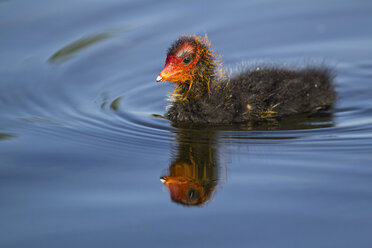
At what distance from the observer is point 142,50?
8898 mm

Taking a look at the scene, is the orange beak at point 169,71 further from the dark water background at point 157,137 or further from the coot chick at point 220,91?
the dark water background at point 157,137

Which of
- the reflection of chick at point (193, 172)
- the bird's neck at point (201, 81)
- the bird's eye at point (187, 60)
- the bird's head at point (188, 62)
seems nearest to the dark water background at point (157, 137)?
the reflection of chick at point (193, 172)

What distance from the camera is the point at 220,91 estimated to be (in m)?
6.77

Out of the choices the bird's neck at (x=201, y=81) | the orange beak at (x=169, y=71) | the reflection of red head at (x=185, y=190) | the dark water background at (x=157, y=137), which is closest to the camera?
the dark water background at (x=157, y=137)

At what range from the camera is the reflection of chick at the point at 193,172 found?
490 cm

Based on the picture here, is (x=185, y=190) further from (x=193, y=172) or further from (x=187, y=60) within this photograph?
(x=187, y=60)

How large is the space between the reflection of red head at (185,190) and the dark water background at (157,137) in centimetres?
7

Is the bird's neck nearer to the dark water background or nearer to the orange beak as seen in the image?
the orange beak

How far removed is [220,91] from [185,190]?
2.02 meters

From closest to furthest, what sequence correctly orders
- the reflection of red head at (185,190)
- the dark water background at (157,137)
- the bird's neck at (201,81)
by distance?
the dark water background at (157,137) → the reflection of red head at (185,190) → the bird's neck at (201,81)

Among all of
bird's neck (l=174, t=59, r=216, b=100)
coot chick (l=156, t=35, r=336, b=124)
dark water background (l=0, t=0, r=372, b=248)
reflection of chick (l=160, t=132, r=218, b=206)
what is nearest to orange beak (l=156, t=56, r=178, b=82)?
coot chick (l=156, t=35, r=336, b=124)

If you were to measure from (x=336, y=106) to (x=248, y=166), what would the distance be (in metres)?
2.46

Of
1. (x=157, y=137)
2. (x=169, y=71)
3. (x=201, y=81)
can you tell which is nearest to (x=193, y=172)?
(x=157, y=137)

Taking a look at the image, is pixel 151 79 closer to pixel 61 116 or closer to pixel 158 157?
pixel 61 116
